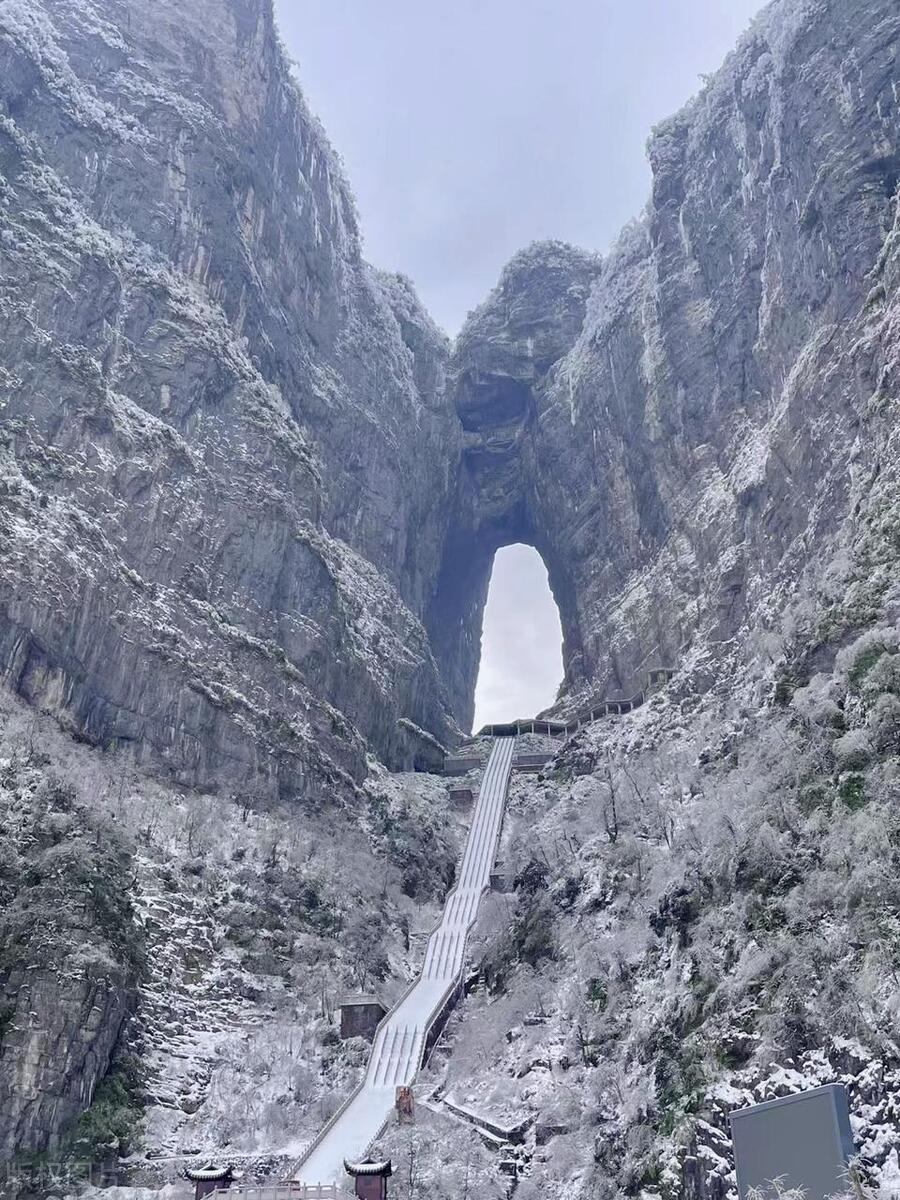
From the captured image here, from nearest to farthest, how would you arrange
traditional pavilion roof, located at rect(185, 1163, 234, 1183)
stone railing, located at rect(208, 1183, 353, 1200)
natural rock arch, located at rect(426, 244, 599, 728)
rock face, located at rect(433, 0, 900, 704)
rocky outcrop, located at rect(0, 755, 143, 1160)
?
stone railing, located at rect(208, 1183, 353, 1200), traditional pavilion roof, located at rect(185, 1163, 234, 1183), rocky outcrop, located at rect(0, 755, 143, 1160), rock face, located at rect(433, 0, 900, 704), natural rock arch, located at rect(426, 244, 599, 728)

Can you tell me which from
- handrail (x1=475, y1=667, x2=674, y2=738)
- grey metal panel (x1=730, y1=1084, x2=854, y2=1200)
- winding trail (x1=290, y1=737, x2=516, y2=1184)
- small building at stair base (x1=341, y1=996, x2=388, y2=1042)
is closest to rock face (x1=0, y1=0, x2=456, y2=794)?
handrail (x1=475, y1=667, x2=674, y2=738)

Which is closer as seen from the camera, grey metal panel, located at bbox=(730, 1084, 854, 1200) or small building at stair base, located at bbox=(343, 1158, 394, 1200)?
grey metal panel, located at bbox=(730, 1084, 854, 1200)

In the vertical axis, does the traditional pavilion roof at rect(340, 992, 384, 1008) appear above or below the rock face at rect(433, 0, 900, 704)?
below

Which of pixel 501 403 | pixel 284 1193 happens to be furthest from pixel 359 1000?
pixel 501 403

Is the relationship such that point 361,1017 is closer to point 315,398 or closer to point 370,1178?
point 370,1178

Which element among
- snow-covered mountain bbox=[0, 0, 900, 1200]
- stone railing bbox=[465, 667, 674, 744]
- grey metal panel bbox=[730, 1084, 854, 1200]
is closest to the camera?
grey metal panel bbox=[730, 1084, 854, 1200]

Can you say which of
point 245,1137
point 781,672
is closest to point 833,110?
point 781,672

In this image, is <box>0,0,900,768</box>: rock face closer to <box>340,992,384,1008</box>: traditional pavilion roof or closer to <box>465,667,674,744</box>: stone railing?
<box>465,667,674,744</box>: stone railing
